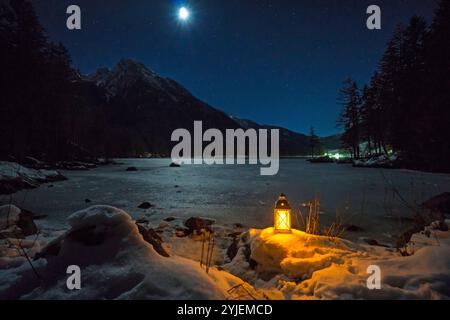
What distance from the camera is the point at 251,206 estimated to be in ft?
35.7

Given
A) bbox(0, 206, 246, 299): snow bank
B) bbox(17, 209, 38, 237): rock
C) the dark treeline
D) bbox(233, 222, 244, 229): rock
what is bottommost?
bbox(233, 222, 244, 229): rock

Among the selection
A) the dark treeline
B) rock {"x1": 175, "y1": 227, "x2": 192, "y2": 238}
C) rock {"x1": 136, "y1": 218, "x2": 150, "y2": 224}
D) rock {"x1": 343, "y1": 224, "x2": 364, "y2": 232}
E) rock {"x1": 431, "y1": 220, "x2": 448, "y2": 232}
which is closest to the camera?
rock {"x1": 431, "y1": 220, "x2": 448, "y2": 232}

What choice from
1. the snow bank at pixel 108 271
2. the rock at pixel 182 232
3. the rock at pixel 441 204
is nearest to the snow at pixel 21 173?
the rock at pixel 182 232

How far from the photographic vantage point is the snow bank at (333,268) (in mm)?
2580

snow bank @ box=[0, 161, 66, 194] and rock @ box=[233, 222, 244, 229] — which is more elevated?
snow bank @ box=[0, 161, 66, 194]

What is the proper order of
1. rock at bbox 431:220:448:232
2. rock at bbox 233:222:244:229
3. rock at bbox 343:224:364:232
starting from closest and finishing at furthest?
1. rock at bbox 431:220:448:232
2. rock at bbox 343:224:364:232
3. rock at bbox 233:222:244:229

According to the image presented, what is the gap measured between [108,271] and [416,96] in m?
38.1

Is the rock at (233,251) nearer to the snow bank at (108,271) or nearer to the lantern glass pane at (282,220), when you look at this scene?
the lantern glass pane at (282,220)


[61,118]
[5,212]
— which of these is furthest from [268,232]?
[61,118]

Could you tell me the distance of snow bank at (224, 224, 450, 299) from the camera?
258cm

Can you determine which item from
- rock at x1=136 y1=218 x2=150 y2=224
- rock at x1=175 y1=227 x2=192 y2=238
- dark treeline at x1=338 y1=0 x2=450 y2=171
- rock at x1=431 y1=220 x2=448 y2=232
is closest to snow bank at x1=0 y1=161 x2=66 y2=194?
rock at x1=136 y1=218 x2=150 y2=224

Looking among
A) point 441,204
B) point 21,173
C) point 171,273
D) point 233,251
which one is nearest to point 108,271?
point 171,273

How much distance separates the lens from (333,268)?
325 centimetres

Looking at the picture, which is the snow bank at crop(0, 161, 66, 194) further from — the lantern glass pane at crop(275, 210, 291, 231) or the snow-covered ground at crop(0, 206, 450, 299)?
the lantern glass pane at crop(275, 210, 291, 231)
